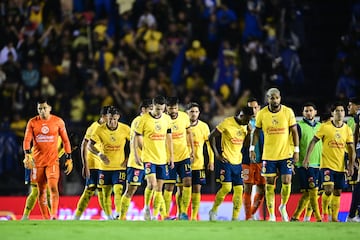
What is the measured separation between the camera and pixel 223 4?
3048 centimetres

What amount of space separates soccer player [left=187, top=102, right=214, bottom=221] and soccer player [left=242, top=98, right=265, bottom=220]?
69 centimetres

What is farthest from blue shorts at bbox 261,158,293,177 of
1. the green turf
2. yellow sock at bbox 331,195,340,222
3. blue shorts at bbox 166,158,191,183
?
blue shorts at bbox 166,158,191,183

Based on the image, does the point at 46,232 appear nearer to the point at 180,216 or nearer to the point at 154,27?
the point at 180,216

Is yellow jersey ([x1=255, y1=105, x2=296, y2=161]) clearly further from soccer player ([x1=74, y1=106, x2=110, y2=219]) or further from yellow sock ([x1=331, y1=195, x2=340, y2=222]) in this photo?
soccer player ([x1=74, y1=106, x2=110, y2=219])

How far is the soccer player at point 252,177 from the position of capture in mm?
21766

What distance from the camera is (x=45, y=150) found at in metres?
21.5

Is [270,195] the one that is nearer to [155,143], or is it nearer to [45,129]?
[155,143]

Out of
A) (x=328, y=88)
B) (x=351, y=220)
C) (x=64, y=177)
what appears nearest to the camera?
(x=351, y=220)

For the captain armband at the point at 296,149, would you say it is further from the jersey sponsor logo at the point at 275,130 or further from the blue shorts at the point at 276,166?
the jersey sponsor logo at the point at 275,130

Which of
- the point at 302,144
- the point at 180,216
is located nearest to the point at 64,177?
the point at 180,216

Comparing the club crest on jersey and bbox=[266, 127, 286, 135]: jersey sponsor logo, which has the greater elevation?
bbox=[266, 127, 286, 135]: jersey sponsor logo

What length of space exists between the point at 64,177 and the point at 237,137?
5470 millimetres

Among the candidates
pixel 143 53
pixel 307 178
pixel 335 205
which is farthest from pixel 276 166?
pixel 143 53

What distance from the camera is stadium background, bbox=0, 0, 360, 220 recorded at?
1128 inches
